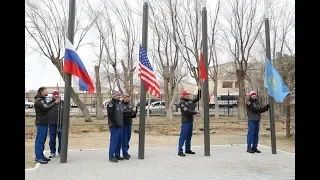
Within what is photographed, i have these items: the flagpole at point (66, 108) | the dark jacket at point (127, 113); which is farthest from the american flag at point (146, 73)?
the flagpole at point (66, 108)

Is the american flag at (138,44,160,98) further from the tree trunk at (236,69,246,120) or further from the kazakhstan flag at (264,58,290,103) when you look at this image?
the tree trunk at (236,69,246,120)

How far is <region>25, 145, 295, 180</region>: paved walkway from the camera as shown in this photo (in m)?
6.92

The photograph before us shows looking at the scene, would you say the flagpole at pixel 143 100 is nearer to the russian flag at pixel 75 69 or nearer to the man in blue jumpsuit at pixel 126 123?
the man in blue jumpsuit at pixel 126 123

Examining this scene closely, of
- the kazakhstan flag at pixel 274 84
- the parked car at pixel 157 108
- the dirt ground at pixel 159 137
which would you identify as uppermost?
the kazakhstan flag at pixel 274 84

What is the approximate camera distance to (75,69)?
8305 millimetres

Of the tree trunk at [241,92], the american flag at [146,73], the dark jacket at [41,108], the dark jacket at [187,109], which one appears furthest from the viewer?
the tree trunk at [241,92]

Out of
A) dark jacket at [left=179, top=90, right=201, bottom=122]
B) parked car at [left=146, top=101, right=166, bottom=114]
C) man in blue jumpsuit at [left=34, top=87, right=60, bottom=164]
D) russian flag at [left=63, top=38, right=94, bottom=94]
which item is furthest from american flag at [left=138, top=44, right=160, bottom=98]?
parked car at [left=146, top=101, right=166, bottom=114]

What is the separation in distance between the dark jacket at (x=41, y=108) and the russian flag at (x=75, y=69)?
83 centimetres

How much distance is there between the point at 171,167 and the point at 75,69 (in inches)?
134

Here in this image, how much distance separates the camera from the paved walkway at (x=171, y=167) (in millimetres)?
6922
